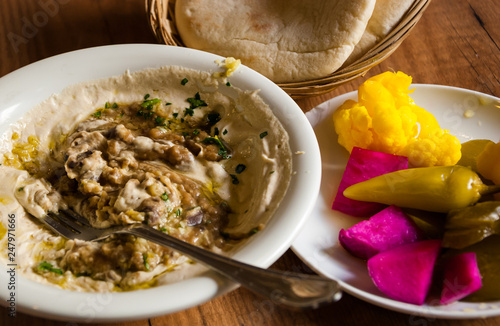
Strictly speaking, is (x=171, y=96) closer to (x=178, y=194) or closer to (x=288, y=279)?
(x=178, y=194)

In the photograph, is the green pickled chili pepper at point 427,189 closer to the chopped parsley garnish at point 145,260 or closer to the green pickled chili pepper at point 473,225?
the green pickled chili pepper at point 473,225

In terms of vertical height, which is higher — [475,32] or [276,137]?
[276,137]

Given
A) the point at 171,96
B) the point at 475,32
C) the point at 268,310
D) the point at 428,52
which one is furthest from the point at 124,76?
the point at 475,32

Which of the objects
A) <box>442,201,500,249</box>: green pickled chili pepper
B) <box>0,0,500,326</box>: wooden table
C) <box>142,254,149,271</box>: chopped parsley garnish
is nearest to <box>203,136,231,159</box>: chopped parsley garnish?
<box>142,254,149,271</box>: chopped parsley garnish

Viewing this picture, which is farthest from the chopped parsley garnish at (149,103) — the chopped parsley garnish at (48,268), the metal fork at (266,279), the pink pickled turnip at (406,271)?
the pink pickled turnip at (406,271)

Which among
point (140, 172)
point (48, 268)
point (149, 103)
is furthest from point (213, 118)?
point (48, 268)

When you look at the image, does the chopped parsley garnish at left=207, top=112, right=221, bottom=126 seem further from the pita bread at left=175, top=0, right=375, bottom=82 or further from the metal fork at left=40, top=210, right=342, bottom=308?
the metal fork at left=40, top=210, right=342, bottom=308
